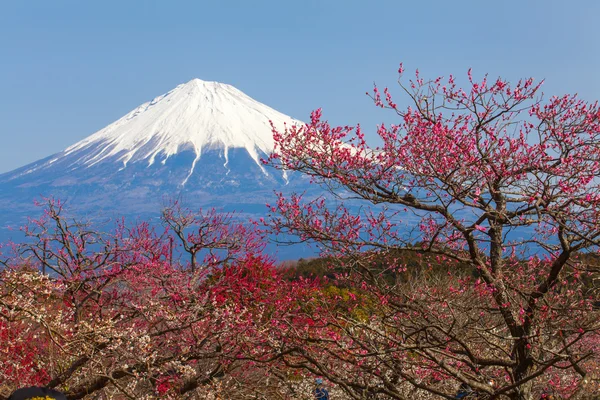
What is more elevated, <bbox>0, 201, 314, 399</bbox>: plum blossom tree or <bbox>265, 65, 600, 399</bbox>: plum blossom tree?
<bbox>265, 65, 600, 399</bbox>: plum blossom tree

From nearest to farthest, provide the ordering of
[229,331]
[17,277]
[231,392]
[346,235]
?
[17,277] → [346,235] → [229,331] → [231,392]

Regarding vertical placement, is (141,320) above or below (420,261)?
below

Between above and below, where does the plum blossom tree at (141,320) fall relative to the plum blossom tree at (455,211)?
below

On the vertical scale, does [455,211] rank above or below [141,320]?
above

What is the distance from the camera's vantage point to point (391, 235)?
793 centimetres

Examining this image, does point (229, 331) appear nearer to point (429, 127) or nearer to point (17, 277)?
point (17, 277)

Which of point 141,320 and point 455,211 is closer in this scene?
point 455,211

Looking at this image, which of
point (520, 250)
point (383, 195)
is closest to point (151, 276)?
point (383, 195)

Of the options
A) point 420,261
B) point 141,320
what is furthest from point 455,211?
point 141,320

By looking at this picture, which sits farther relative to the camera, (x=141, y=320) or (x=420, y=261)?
(x=141, y=320)

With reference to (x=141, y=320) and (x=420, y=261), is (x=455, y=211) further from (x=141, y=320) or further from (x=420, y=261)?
(x=141, y=320)

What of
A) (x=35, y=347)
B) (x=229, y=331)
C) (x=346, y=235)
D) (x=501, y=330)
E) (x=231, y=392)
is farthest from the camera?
(x=501, y=330)

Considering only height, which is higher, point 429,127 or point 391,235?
point 429,127

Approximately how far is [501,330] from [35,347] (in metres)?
9.61
